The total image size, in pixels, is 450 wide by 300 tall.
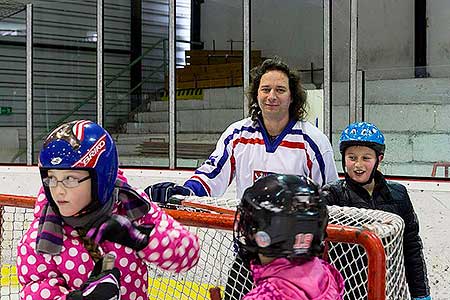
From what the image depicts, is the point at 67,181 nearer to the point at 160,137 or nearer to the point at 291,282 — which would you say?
the point at 291,282

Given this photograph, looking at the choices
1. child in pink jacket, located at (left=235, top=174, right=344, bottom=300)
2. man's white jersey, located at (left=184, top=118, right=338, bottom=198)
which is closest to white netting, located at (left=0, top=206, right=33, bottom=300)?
man's white jersey, located at (left=184, top=118, right=338, bottom=198)

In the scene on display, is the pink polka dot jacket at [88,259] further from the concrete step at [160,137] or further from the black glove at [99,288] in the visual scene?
the concrete step at [160,137]

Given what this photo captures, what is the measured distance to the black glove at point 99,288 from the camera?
1.12 meters

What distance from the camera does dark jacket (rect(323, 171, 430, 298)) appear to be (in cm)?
207

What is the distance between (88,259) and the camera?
1232 mm

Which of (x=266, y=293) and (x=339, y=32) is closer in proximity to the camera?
(x=266, y=293)

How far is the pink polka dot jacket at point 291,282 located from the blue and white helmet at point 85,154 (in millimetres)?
280

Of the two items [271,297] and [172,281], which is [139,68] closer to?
[172,281]

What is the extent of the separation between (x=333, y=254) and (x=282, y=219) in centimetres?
60

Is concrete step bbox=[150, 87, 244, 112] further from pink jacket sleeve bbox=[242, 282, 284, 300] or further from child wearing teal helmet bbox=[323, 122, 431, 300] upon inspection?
pink jacket sleeve bbox=[242, 282, 284, 300]

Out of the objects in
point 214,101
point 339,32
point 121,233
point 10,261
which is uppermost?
point 339,32

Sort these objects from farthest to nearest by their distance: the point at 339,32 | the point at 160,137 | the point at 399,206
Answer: the point at 160,137, the point at 339,32, the point at 399,206

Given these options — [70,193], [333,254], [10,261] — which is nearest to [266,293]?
[70,193]

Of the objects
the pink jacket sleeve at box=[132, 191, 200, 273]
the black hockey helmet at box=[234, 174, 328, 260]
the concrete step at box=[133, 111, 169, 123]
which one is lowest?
the pink jacket sleeve at box=[132, 191, 200, 273]
